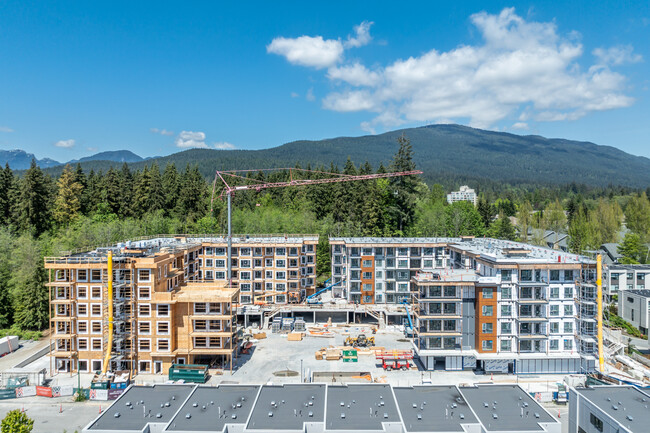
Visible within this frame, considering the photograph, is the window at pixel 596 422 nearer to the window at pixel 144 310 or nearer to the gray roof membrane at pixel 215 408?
the gray roof membrane at pixel 215 408

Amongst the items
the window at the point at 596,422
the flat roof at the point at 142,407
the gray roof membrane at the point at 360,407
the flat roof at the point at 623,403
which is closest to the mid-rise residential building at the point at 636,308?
the flat roof at the point at 623,403

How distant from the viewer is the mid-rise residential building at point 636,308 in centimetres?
5319

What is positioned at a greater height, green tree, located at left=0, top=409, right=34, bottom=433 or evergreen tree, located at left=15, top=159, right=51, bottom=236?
evergreen tree, located at left=15, top=159, right=51, bottom=236

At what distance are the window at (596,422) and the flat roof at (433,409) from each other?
274 inches

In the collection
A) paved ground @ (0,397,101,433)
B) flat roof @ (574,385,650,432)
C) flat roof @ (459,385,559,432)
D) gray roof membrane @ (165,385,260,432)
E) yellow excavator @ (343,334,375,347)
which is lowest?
paved ground @ (0,397,101,433)

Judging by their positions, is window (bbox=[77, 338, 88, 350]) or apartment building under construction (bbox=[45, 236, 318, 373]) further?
window (bbox=[77, 338, 88, 350])

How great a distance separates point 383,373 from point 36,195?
192ft

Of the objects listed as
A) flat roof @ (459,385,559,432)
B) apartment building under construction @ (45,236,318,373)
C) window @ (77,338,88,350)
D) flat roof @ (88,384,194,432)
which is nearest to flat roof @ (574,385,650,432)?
flat roof @ (459,385,559,432)

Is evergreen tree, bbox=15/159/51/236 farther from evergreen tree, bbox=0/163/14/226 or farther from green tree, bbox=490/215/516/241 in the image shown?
green tree, bbox=490/215/516/241

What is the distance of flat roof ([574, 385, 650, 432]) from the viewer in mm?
23984

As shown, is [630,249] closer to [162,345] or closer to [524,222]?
[524,222]

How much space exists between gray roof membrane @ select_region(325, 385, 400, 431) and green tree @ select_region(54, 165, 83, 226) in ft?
206

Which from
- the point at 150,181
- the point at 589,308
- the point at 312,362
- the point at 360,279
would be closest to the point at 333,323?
the point at 360,279

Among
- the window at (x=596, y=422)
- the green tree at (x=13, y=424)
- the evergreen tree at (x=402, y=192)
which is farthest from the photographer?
the evergreen tree at (x=402, y=192)
